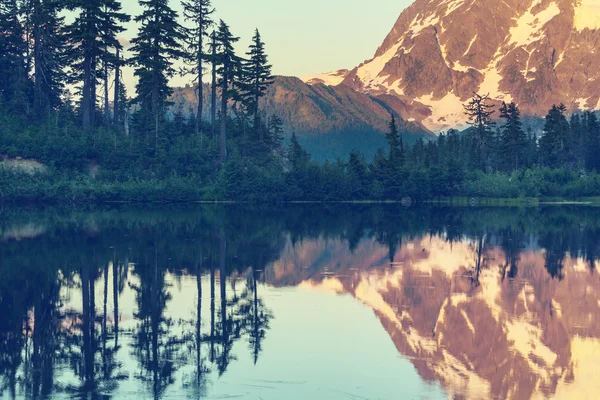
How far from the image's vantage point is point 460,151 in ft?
430

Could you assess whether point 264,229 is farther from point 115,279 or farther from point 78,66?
point 78,66

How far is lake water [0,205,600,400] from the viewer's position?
1606 cm

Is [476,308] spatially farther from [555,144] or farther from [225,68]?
[555,144]

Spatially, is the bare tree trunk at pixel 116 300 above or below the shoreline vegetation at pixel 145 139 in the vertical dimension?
below

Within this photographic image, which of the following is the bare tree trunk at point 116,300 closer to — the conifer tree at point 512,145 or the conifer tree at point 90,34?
the conifer tree at point 90,34

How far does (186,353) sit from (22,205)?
54.9 m

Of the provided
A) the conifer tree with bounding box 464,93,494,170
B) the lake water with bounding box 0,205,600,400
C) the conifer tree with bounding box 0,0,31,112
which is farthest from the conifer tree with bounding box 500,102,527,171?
the lake water with bounding box 0,205,600,400

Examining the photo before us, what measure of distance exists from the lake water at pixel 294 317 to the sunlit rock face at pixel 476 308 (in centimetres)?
7

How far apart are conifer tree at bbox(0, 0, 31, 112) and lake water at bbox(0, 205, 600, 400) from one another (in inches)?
1680

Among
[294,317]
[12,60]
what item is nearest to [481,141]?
[12,60]

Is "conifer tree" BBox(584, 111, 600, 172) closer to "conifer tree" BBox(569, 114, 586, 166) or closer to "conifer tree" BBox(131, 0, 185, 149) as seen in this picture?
"conifer tree" BBox(569, 114, 586, 166)

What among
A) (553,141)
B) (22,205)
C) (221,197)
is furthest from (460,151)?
(22,205)

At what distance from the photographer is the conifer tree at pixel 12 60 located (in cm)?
8007

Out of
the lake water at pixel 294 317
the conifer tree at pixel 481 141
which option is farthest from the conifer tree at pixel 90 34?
the conifer tree at pixel 481 141
